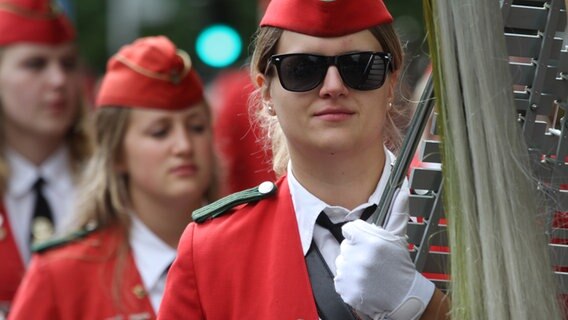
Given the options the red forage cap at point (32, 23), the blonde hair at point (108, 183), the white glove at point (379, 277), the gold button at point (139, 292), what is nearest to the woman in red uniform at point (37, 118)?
the red forage cap at point (32, 23)

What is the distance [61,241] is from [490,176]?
8.89 ft

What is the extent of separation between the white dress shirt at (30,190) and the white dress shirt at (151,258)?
0.99 metres

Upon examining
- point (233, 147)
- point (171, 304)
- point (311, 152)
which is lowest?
point (233, 147)

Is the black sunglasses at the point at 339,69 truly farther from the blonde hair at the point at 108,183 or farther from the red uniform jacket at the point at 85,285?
the blonde hair at the point at 108,183

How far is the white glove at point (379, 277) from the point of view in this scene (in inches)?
119

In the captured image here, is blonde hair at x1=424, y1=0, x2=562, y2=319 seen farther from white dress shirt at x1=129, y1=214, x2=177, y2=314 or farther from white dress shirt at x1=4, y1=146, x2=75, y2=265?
white dress shirt at x1=4, y1=146, x2=75, y2=265

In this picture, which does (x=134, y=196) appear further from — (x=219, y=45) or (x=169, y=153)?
(x=219, y=45)

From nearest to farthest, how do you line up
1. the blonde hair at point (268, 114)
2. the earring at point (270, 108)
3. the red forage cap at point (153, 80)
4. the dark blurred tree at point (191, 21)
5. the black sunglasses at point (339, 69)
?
the black sunglasses at point (339, 69) → the blonde hair at point (268, 114) → the earring at point (270, 108) → the red forage cap at point (153, 80) → the dark blurred tree at point (191, 21)

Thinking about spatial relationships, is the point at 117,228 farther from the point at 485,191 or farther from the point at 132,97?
the point at 485,191

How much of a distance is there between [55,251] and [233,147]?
2.10 m

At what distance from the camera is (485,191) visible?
282cm

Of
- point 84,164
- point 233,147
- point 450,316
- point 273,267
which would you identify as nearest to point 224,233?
point 273,267

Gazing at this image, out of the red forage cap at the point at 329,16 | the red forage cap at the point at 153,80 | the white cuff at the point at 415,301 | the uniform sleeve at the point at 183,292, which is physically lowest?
the red forage cap at the point at 153,80

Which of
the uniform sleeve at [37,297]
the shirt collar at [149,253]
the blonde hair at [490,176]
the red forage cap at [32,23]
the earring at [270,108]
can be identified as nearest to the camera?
the blonde hair at [490,176]
